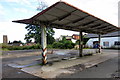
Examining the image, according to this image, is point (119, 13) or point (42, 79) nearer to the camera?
point (42, 79)

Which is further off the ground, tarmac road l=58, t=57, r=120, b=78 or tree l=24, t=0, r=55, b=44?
tree l=24, t=0, r=55, b=44

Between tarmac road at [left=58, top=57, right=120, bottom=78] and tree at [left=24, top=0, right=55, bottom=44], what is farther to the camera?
tree at [left=24, top=0, right=55, bottom=44]

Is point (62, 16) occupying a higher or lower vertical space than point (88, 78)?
higher

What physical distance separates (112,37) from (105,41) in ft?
6.78

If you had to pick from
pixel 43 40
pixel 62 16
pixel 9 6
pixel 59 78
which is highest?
pixel 9 6

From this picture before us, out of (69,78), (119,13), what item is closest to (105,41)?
(119,13)

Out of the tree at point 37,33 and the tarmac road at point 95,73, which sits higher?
the tree at point 37,33

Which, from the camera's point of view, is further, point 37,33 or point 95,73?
point 37,33

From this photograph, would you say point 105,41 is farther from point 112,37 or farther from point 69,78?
point 69,78

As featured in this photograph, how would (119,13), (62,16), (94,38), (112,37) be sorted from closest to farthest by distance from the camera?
1. (62,16)
2. (119,13)
3. (112,37)
4. (94,38)

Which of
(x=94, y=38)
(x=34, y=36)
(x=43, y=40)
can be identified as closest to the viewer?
(x=43, y=40)

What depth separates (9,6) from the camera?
9898 mm

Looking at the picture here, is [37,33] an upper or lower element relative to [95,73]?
upper

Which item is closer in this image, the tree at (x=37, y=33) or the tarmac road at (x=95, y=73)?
the tarmac road at (x=95, y=73)
